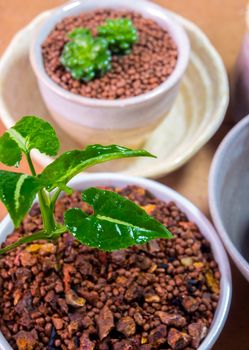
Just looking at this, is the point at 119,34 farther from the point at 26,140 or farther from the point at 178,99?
the point at 26,140

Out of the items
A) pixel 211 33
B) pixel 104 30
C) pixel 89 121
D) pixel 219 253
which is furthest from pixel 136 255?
pixel 211 33

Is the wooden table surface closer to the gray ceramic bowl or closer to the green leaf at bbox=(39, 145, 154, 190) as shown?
the gray ceramic bowl

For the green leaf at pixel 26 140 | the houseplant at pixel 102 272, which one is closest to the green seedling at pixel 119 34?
the houseplant at pixel 102 272

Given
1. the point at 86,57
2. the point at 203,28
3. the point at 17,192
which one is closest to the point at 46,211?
the point at 17,192

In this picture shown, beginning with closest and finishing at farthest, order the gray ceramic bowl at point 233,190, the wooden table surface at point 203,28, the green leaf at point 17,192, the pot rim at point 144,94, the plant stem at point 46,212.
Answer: the green leaf at point 17,192 < the plant stem at point 46,212 < the gray ceramic bowl at point 233,190 < the pot rim at point 144,94 < the wooden table surface at point 203,28

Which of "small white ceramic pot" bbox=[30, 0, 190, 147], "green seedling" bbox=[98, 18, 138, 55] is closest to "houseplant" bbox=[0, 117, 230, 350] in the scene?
"small white ceramic pot" bbox=[30, 0, 190, 147]

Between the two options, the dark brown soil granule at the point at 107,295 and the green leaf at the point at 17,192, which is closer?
the green leaf at the point at 17,192

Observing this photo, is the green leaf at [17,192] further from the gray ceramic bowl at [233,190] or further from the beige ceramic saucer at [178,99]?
the beige ceramic saucer at [178,99]
